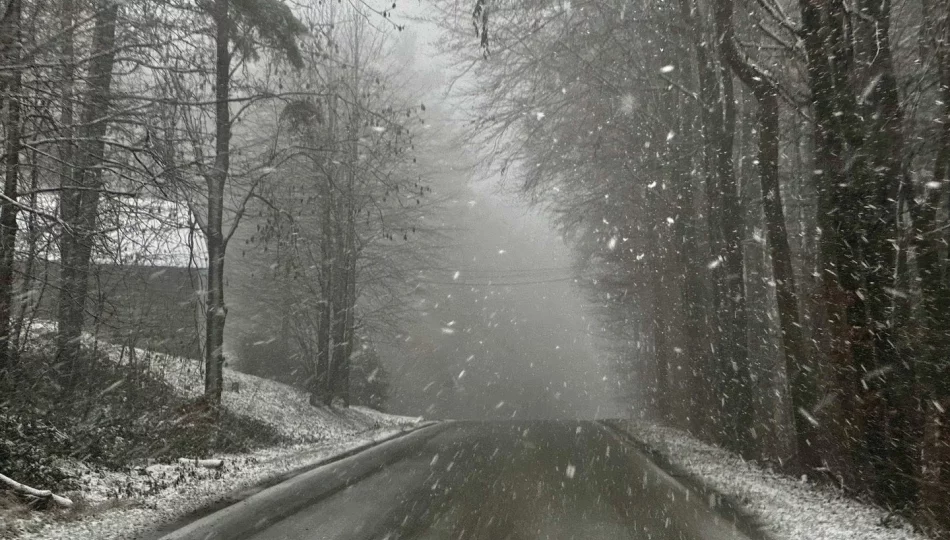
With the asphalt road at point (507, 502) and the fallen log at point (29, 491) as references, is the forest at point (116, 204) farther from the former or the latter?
the asphalt road at point (507, 502)

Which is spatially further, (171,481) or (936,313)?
(171,481)

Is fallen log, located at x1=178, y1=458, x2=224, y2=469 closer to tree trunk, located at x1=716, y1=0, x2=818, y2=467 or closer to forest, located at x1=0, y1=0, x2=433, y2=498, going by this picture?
forest, located at x1=0, y1=0, x2=433, y2=498

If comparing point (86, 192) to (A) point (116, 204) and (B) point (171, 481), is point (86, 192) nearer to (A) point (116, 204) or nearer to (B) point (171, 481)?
(A) point (116, 204)

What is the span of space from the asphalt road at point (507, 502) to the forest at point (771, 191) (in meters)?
2.14

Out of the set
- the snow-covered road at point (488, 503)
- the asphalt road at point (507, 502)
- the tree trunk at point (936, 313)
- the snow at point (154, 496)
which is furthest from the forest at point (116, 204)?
the tree trunk at point (936, 313)

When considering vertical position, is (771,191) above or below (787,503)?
above

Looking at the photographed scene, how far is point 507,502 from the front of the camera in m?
7.97

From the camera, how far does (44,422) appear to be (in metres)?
8.80

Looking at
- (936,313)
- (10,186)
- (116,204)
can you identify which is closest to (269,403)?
(116,204)

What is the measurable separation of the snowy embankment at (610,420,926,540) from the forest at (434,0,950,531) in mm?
314

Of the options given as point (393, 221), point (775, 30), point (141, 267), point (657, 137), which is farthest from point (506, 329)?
point (141, 267)

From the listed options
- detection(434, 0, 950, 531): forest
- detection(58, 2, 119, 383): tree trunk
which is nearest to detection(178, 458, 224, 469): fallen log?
detection(58, 2, 119, 383): tree trunk

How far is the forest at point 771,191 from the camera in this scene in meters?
7.58

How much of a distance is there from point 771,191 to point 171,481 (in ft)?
29.5
